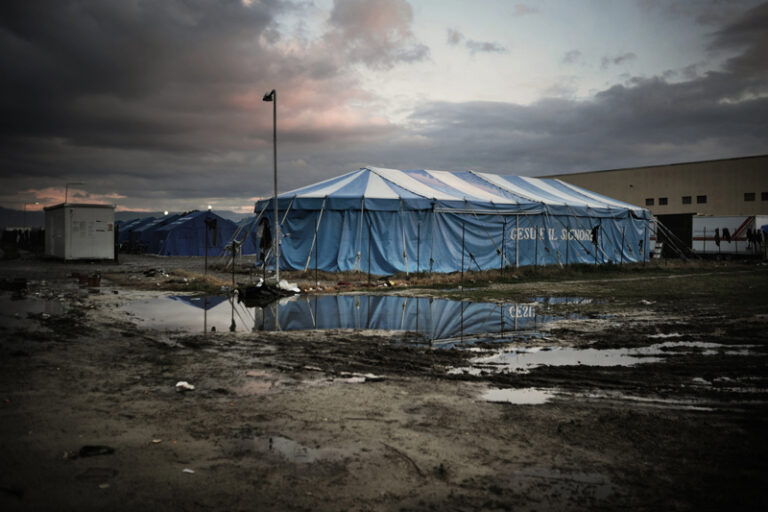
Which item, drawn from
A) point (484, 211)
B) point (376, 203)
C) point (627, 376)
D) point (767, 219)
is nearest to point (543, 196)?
point (484, 211)

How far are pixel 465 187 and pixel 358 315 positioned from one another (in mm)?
15307

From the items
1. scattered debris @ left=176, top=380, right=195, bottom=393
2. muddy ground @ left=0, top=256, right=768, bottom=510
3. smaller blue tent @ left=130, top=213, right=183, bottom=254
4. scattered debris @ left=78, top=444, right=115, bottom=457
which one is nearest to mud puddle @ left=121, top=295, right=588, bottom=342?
muddy ground @ left=0, top=256, right=768, bottom=510

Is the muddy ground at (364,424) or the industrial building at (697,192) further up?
the industrial building at (697,192)

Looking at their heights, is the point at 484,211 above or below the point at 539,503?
above

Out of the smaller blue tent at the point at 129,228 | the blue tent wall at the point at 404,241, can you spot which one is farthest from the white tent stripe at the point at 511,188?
the smaller blue tent at the point at 129,228

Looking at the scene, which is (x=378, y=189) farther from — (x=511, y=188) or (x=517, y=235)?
(x=511, y=188)

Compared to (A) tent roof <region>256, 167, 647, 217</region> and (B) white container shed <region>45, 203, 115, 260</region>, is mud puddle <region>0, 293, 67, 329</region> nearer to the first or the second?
(A) tent roof <region>256, 167, 647, 217</region>

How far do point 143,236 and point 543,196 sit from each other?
3252 centimetres

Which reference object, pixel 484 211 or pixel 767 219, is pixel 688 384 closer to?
pixel 484 211

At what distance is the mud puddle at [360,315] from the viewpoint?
9930mm

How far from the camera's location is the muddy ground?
3.58m

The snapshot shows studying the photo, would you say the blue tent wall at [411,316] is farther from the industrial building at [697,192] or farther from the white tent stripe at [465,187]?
the industrial building at [697,192]

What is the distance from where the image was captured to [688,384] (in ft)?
20.5

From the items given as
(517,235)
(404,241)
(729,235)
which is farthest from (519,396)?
(729,235)
